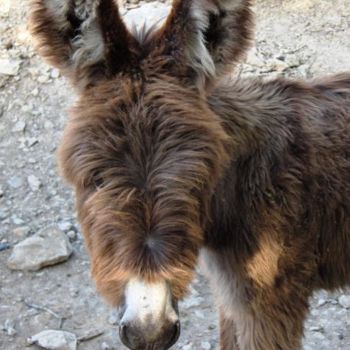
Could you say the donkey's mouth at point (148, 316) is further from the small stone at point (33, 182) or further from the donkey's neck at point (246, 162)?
the small stone at point (33, 182)

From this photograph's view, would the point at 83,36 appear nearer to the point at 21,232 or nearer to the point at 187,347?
the point at 187,347

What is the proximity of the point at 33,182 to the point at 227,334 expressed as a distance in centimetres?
222

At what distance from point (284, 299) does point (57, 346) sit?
5.17 feet

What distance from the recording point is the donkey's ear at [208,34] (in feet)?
9.62

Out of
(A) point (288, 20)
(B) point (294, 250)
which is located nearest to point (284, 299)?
(B) point (294, 250)

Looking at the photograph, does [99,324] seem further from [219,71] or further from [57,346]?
[219,71]

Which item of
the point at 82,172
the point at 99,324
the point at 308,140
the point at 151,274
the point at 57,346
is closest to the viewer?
the point at 151,274

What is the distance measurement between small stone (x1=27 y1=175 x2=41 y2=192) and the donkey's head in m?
2.71

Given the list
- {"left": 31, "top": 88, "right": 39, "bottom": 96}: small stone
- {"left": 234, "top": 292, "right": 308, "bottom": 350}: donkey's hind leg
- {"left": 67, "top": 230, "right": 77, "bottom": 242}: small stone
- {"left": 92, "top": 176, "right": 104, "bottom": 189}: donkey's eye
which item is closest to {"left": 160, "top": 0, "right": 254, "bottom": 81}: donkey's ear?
{"left": 92, "top": 176, "right": 104, "bottom": 189}: donkey's eye

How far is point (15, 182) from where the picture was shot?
18.8 feet

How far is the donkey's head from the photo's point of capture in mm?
2609

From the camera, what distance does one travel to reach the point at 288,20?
6.82 meters

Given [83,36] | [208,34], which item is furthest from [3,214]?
[208,34]

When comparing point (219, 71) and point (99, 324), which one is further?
point (99, 324)
